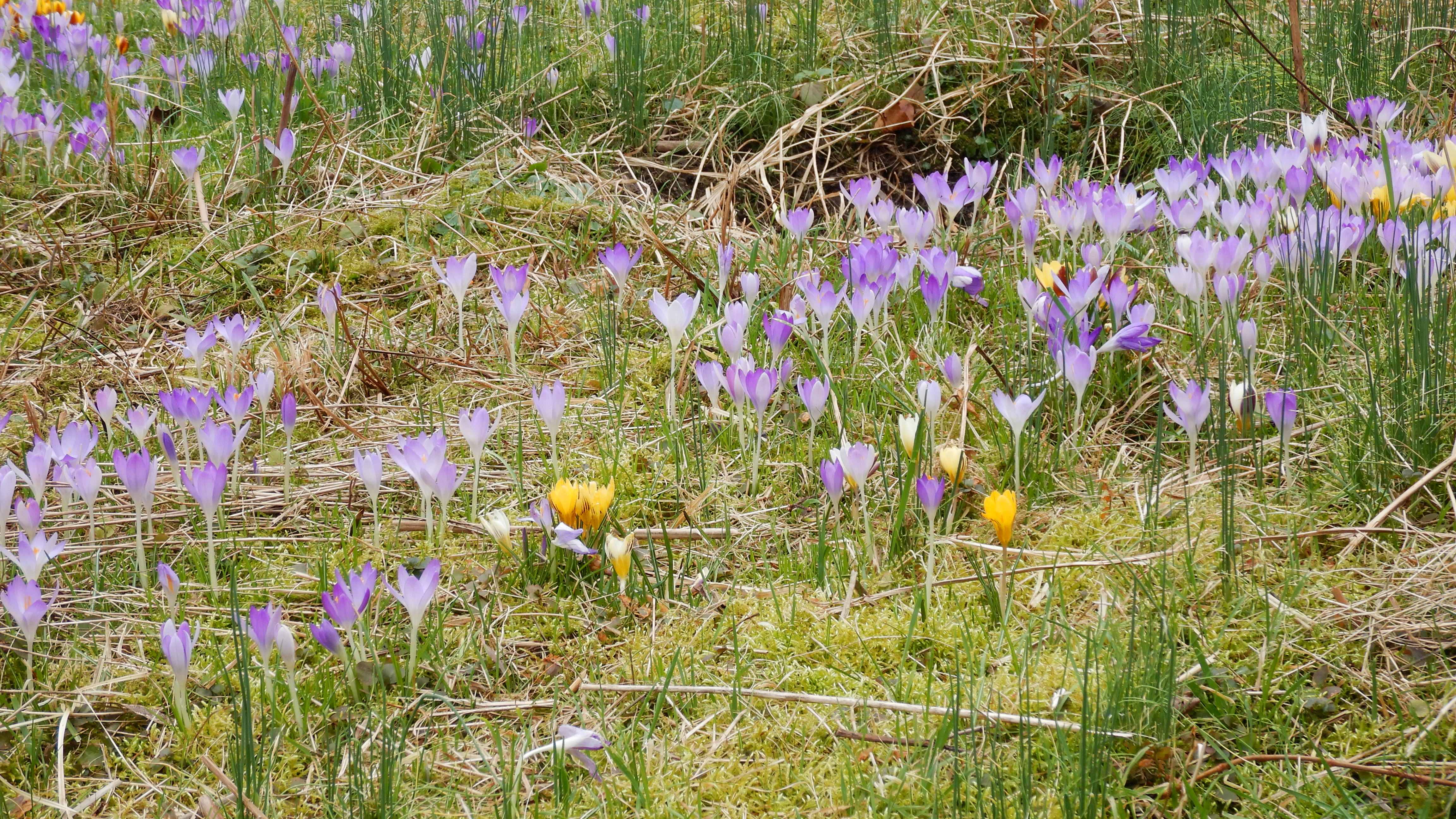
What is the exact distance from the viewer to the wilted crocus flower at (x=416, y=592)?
1696 millimetres

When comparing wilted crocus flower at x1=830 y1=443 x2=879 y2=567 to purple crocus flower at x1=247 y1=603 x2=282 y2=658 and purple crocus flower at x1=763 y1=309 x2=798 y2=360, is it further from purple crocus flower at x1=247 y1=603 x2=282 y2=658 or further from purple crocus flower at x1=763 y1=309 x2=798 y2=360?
purple crocus flower at x1=247 y1=603 x2=282 y2=658

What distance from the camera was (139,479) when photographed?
192cm

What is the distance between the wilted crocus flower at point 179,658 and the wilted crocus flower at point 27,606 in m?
0.19

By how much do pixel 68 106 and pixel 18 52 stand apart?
0.62m

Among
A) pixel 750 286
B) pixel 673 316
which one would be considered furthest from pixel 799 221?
pixel 673 316

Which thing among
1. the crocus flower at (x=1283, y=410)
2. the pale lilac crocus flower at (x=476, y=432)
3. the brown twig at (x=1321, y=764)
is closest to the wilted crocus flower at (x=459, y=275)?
the pale lilac crocus flower at (x=476, y=432)

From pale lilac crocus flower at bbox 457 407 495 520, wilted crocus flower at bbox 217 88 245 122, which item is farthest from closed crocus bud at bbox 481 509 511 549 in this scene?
wilted crocus flower at bbox 217 88 245 122

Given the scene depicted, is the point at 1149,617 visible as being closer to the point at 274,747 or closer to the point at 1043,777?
the point at 1043,777

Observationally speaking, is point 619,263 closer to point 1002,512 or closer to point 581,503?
point 581,503

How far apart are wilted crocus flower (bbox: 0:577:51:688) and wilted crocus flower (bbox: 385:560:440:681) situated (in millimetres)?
517

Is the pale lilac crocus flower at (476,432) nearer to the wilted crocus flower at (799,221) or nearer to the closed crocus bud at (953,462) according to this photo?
the closed crocus bud at (953,462)

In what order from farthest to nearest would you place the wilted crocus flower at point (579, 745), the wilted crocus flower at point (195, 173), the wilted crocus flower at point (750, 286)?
the wilted crocus flower at point (195, 173)
the wilted crocus flower at point (750, 286)
the wilted crocus flower at point (579, 745)

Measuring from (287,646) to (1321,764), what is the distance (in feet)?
4.53

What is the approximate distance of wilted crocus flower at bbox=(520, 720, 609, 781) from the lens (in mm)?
1548
